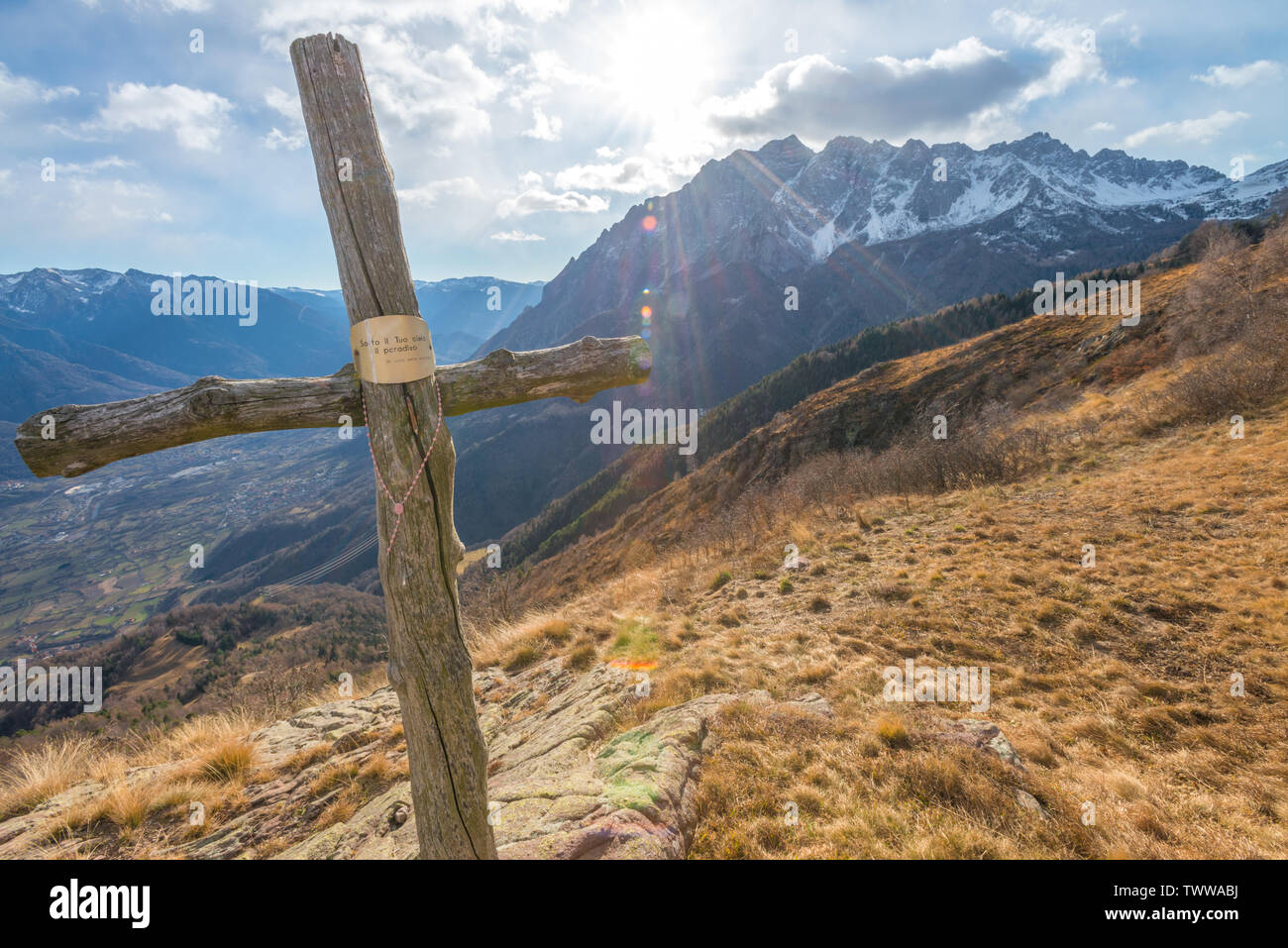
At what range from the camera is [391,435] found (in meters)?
2.59

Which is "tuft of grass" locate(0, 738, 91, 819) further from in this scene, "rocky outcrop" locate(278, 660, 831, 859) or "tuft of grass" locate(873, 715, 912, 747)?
"tuft of grass" locate(873, 715, 912, 747)

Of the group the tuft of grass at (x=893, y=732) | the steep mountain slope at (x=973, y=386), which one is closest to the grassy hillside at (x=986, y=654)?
the tuft of grass at (x=893, y=732)

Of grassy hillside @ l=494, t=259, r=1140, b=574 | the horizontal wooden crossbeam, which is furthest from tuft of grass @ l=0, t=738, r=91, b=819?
grassy hillside @ l=494, t=259, r=1140, b=574

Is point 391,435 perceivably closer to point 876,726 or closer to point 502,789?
point 502,789

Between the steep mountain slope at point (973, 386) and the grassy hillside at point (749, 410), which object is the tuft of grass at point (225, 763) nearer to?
the steep mountain slope at point (973, 386)

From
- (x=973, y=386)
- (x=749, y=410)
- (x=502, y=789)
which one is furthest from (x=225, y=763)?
(x=749, y=410)

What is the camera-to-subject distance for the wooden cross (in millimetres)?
2535

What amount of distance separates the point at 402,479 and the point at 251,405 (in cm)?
88

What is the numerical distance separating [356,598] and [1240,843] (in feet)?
357

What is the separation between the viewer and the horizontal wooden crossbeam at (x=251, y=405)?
2.40 metres

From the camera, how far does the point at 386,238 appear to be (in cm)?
262

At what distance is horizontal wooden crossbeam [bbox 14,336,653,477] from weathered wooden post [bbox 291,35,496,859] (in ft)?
0.92

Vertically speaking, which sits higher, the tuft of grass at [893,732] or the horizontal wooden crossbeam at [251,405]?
the horizontal wooden crossbeam at [251,405]

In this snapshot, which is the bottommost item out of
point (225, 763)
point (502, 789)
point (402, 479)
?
point (225, 763)
